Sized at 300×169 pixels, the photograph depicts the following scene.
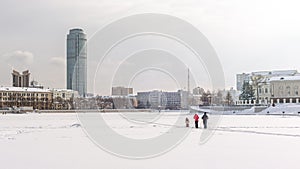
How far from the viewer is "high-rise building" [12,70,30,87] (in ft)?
572

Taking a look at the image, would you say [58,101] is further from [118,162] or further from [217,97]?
[118,162]

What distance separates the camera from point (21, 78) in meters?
177

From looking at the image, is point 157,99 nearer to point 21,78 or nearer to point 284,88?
point 284,88

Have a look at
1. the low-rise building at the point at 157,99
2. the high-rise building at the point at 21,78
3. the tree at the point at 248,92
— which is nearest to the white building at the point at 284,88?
the tree at the point at 248,92

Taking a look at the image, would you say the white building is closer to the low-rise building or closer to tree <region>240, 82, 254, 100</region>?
tree <region>240, 82, 254, 100</region>

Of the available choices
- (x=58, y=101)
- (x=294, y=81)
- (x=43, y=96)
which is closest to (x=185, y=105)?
(x=294, y=81)

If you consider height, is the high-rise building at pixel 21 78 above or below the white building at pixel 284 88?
above

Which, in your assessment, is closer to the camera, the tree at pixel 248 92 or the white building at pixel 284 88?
the tree at pixel 248 92

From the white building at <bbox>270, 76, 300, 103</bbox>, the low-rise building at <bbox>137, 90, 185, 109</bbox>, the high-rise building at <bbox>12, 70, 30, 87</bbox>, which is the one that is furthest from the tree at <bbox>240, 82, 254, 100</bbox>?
the high-rise building at <bbox>12, 70, 30, 87</bbox>

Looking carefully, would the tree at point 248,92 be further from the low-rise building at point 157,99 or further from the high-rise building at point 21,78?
the high-rise building at point 21,78

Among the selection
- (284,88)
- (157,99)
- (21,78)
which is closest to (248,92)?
(284,88)

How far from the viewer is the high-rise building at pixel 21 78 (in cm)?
17444

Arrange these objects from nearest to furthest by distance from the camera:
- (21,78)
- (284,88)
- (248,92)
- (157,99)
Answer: (157,99) → (248,92) → (284,88) → (21,78)

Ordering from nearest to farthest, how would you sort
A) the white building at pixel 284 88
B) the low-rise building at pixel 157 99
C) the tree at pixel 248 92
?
1. the low-rise building at pixel 157 99
2. the tree at pixel 248 92
3. the white building at pixel 284 88
